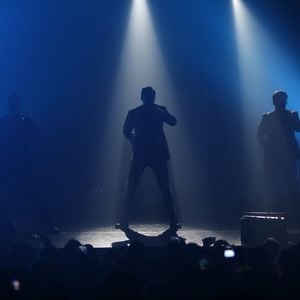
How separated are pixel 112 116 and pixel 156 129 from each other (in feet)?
22.0

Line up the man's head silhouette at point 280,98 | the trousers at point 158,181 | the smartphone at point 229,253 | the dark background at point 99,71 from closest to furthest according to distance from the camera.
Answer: the smartphone at point 229,253 → the trousers at point 158,181 → the man's head silhouette at point 280,98 → the dark background at point 99,71

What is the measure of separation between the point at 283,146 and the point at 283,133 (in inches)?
7.7

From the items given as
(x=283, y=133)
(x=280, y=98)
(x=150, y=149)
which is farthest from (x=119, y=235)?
(x=280, y=98)

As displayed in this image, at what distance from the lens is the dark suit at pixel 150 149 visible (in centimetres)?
760

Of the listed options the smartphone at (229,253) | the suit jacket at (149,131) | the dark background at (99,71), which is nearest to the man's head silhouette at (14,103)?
the suit jacket at (149,131)

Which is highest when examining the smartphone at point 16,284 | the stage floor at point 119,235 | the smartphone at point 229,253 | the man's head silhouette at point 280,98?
the man's head silhouette at point 280,98

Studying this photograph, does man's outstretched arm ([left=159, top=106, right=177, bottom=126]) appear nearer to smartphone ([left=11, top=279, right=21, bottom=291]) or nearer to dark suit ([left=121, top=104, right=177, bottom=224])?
dark suit ([left=121, top=104, right=177, bottom=224])

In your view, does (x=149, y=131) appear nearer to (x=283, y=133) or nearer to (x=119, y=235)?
(x=119, y=235)

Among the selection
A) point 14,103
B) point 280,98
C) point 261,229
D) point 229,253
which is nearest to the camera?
point 229,253

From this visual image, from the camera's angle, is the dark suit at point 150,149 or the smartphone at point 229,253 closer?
the smartphone at point 229,253

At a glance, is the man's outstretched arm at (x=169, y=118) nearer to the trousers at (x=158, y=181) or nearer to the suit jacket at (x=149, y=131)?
the suit jacket at (x=149, y=131)

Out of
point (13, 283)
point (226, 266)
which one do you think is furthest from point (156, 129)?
point (13, 283)

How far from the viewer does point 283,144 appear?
8141 millimetres

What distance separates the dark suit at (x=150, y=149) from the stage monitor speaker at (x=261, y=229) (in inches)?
44.4
